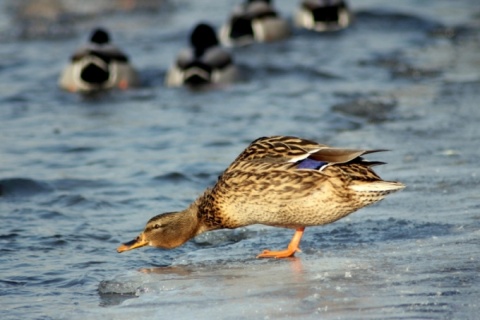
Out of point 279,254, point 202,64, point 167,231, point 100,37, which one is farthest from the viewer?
point 100,37

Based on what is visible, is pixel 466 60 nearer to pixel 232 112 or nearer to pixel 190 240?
pixel 232 112

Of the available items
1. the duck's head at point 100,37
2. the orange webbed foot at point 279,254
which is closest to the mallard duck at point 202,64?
the duck's head at point 100,37

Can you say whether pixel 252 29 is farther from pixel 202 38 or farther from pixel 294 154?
pixel 294 154

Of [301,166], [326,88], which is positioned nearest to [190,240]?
[301,166]

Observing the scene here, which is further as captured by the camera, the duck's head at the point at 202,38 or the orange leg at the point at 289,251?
the duck's head at the point at 202,38

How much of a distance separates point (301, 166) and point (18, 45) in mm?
11746

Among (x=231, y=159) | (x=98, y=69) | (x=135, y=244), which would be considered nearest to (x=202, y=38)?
(x=98, y=69)

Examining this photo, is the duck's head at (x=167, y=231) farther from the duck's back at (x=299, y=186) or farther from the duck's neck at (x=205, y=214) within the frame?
the duck's back at (x=299, y=186)

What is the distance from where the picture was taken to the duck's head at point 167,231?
20.9ft

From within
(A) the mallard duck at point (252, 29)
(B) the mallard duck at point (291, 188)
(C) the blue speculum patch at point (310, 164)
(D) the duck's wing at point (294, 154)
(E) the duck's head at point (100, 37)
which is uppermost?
(D) the duck's wing at point (294, 154)

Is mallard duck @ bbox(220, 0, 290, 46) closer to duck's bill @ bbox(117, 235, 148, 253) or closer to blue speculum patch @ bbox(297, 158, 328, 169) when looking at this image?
duck's bill @ bbox(117, 235, 148, 253)

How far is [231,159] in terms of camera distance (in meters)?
9.38

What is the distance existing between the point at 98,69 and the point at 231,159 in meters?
6.07

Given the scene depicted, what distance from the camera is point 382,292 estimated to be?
5184 mm
